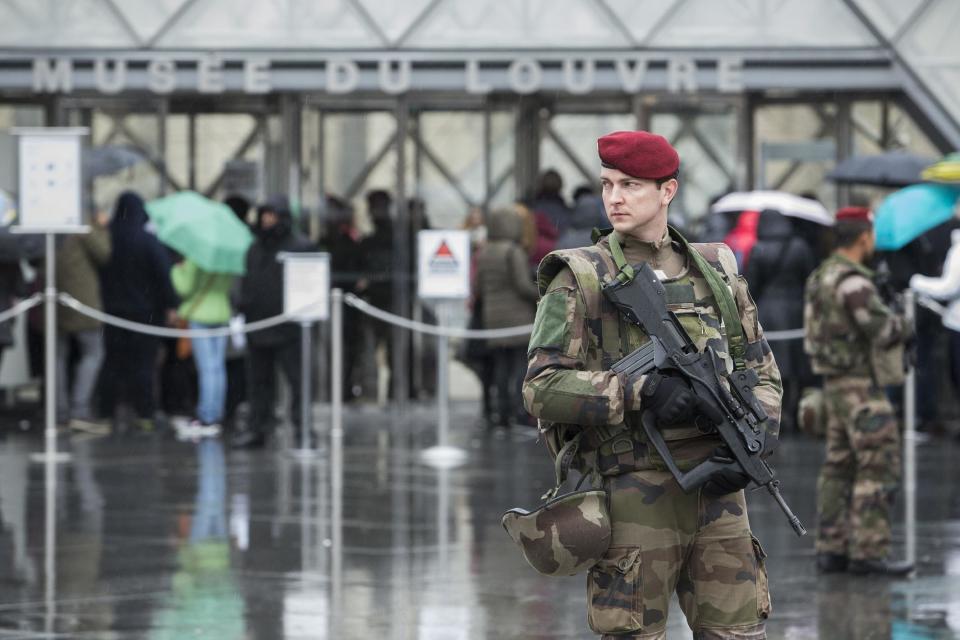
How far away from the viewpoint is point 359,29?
1683 centimetres

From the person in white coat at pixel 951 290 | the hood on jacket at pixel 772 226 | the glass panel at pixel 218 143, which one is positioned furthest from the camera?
the glass panel at pixel 218 143

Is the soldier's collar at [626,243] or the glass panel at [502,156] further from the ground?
the glass panel at [502,156]

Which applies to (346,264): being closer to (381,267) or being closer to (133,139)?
(381,267)

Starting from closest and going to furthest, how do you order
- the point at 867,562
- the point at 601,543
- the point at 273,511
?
the point at 601,543 → the point at 867,562 → the point at 273,511

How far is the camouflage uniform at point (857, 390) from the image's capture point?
844cm

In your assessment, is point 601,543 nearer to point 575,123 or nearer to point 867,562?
point 867,562

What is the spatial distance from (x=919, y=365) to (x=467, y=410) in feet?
14.9

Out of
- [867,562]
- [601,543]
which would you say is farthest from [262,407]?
[601,543]

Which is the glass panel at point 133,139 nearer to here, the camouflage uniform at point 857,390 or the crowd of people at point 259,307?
the crowd of people at point 259,307

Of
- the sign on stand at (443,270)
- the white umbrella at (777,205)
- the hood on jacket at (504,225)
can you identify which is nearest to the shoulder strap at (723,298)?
the sign on stand at (443,270)

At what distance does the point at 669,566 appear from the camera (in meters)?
Result: 4.75

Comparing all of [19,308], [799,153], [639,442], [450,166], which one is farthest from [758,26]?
[639,442]

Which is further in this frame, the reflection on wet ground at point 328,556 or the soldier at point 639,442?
the reflection on wet ground at point 328,556

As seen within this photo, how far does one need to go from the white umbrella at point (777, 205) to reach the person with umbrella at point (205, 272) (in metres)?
3.81
